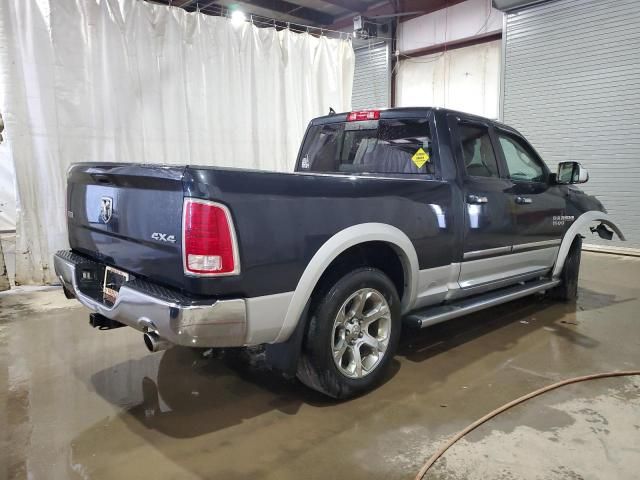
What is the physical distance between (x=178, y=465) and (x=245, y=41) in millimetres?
6071

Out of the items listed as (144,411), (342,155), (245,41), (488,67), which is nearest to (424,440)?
(144,411)

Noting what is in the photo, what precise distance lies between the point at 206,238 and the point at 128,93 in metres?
4.66

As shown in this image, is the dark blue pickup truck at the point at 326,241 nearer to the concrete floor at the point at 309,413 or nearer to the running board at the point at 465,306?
the running board at the point at 465,306

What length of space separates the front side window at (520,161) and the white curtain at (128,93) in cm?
393

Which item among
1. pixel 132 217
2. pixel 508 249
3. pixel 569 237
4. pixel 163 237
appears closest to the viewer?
pixel 163 237

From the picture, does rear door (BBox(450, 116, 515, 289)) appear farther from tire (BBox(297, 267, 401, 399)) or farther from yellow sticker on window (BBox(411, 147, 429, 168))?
tire (BBox(297, 267, 401, 399))

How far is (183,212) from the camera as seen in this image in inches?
82.0

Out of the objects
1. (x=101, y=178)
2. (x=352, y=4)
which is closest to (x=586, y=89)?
(x=352, y=4)

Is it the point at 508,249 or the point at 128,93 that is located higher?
the point at 128,93

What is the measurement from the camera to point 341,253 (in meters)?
2.70

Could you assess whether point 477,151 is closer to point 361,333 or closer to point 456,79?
point 361,333

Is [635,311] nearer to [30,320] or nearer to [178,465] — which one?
[178,465]

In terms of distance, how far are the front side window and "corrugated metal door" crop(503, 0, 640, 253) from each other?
4763 mm

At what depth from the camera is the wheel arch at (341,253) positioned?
238 cm
